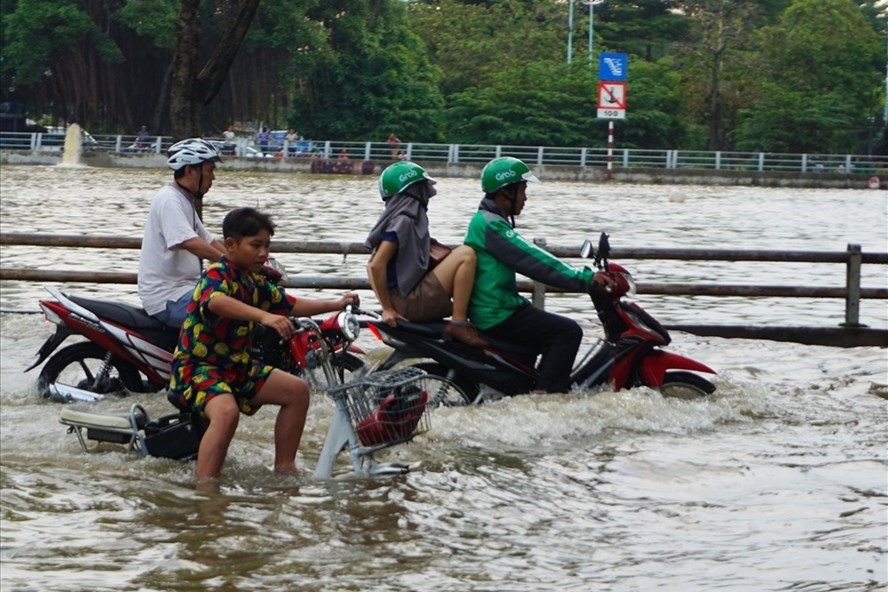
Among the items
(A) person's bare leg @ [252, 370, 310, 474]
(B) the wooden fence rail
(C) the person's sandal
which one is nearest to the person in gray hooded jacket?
(C) the person's sandal

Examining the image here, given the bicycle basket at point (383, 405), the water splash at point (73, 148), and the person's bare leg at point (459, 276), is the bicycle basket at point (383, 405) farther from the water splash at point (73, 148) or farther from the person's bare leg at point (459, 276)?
the water splash at point (73, 148)

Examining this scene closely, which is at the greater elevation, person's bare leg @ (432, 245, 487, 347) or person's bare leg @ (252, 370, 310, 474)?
person's bare leg @ (432, 245, 487, 347)

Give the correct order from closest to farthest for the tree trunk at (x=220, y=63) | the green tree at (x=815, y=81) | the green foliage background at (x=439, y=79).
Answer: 1. the tree trunk at (x=220, y=63)
2. the green foliage background at (x=439, y=79)
3. the green tree at (x=815, y=81)

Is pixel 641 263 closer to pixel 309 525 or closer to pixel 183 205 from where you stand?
pixel 183 205

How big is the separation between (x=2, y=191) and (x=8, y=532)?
27.6m

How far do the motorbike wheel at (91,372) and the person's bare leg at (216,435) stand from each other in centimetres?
240

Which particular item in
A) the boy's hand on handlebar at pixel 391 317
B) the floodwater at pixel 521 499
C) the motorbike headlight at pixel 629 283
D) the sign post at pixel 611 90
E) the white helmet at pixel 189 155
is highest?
the sign post at pixel 611 90

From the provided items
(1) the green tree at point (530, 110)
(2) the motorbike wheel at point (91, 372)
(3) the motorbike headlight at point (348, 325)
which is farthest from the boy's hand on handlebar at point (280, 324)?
(1) the green tree at point (530, 110)

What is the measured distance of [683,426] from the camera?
8.79m

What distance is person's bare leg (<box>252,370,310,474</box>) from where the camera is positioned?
6.73m

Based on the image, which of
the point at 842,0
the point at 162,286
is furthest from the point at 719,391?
the point at 842,0

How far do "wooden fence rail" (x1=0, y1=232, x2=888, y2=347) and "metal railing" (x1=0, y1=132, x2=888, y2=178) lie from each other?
39056mm

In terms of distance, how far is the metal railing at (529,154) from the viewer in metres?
52.4

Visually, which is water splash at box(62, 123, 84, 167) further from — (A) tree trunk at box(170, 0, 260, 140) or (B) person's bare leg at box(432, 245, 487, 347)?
(B) person's bare leg at box(432, 245, 487, 347)
